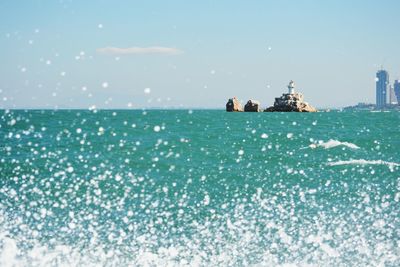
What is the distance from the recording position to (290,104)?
124 meters

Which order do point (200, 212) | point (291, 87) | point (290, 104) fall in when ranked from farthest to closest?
1. point (290, 104)
2. point (291, 87)
3. point (200, 212)

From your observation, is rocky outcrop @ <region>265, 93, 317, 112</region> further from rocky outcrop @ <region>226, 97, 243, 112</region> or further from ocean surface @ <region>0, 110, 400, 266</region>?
ocean surface @ <region>0, 110, 400, 266</region>

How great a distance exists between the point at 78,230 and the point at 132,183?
6.29 metres

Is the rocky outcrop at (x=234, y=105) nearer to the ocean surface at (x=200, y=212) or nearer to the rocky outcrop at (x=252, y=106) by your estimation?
the rocky outcrop at (x=252, y=106)

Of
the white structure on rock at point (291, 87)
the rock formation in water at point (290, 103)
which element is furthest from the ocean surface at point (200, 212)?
the rock formation in water at point (290, 103)

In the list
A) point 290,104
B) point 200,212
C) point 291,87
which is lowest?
point 200,212

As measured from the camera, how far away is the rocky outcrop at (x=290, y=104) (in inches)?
4889

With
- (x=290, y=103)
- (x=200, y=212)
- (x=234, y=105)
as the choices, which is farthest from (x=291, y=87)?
(x=200, y=212)

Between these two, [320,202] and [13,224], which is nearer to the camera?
[13,224]

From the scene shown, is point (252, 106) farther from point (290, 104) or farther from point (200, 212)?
point (200, 212)

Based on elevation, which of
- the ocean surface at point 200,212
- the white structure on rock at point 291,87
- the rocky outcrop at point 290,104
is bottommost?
the ocean surface at point 200,212

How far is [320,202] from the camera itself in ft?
45.0

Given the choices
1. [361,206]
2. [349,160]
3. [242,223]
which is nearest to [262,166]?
[349,160]

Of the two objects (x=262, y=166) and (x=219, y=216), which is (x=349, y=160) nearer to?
(x=262, y=166)
